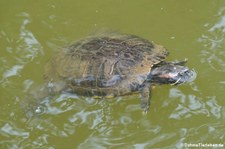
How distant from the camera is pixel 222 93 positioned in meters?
3.81

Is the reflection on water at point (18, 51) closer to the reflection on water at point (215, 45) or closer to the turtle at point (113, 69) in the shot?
the turtle at point (113, 69)

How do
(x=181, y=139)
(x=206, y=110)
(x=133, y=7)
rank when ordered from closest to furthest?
(x=181, y=139) < (x=206, y=110) < (x=133, y=7)

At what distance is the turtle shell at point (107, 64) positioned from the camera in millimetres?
3557

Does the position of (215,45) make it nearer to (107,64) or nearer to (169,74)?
(169,74)

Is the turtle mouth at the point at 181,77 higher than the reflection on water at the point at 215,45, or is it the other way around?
the reflection on water at the point at 215,45

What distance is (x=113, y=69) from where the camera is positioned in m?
3.55

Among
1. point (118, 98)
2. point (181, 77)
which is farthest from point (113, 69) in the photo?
point (181, 77)

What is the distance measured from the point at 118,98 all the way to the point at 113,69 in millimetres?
393

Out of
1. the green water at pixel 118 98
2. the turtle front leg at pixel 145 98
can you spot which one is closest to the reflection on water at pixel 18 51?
the green water at pixel 118 98

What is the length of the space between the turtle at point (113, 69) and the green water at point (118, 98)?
199mm

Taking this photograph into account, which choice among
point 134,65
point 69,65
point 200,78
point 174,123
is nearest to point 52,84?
point 69,65

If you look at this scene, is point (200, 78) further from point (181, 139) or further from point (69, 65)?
point (69, 65)

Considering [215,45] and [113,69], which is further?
Answer: [215,45]

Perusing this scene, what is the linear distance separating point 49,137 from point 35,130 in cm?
17
